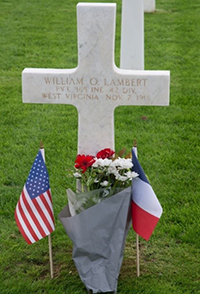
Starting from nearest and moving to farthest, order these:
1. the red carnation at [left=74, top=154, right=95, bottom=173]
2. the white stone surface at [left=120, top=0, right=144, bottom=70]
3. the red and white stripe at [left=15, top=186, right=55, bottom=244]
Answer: the red carnation at [left=74, top=154, right=95, bottom=173] → the red and white stripe at [left=15, top=186, right=55, bottom=244] → the white stone surface at [left=120, top=0, right=144, bottom=70]

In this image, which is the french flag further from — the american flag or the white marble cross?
the american flag

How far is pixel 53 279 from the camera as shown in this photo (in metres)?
4.68

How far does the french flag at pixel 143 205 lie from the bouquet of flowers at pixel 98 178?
7 centimetres

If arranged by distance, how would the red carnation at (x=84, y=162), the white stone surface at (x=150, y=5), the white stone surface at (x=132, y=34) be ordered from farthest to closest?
the white stone surface at (x=150, y=5)
the white stone surface at (x=132, y=34)
the red carnation at (x=84, y=162)

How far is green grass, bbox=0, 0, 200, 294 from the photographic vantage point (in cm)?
475

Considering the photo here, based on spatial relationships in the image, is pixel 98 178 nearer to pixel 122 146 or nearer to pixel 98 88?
pixel 98 88

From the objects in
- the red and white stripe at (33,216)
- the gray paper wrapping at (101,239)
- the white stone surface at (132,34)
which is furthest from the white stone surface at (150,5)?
the gray paper wrapping at (101,239)

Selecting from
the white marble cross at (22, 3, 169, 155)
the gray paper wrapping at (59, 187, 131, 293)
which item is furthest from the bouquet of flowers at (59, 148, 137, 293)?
the white marble cross at (22, 3, 169, 155)

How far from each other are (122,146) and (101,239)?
250 cm

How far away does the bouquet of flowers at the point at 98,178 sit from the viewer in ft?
14.5

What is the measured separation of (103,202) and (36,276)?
0.91 metres

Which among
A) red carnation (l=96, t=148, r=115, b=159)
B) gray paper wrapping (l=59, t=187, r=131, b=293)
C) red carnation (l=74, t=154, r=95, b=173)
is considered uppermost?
red carnation (l=96, t=148, r=115, b=159)

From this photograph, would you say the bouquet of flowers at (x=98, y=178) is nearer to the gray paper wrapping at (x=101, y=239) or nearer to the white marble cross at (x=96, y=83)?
the gray paper wrapping at (x=101, y=239)

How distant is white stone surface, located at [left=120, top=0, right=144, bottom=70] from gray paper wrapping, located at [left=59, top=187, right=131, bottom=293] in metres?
4.86
